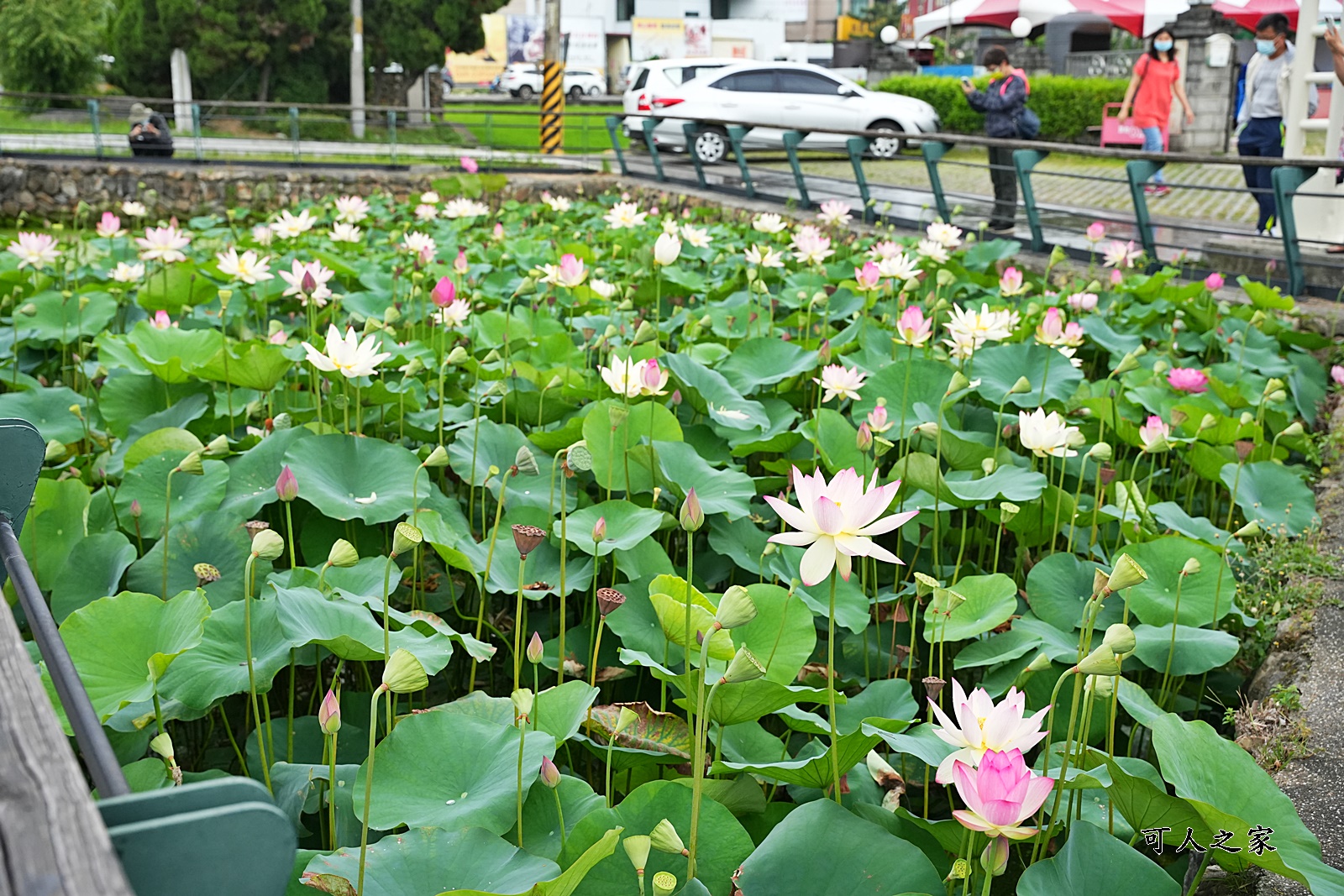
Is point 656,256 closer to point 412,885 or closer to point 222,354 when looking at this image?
point 222,354

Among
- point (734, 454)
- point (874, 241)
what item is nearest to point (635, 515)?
point (734, 454)

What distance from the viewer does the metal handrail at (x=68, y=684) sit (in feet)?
1.81

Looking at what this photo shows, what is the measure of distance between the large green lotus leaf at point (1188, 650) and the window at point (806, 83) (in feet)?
37.5

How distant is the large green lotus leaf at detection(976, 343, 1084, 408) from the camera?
236 cm

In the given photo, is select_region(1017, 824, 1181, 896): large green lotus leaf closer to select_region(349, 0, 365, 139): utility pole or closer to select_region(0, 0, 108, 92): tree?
select_region(349, 0, 365, 139): utility pole

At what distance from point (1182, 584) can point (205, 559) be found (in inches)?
54.3

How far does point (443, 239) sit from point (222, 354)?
119 inches

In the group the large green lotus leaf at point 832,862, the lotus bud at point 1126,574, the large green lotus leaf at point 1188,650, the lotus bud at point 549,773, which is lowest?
the large green lotus leaf at point 1188,650

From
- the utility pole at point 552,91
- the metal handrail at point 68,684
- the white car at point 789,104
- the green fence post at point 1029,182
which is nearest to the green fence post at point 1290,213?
the green fence post at point 1029,182

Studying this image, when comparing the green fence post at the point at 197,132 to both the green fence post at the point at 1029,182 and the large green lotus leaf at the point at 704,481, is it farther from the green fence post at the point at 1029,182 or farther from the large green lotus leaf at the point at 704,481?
the large green lotus leaf at the point at 704,481

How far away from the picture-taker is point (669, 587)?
1.28 meters

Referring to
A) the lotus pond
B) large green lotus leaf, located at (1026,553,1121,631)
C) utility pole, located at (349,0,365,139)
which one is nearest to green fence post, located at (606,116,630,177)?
utility pole, located at (349,0,365,139)

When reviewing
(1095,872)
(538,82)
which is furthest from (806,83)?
(538,82)

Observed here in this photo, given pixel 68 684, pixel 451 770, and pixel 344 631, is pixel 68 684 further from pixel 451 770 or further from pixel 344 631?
pixel 344 631
